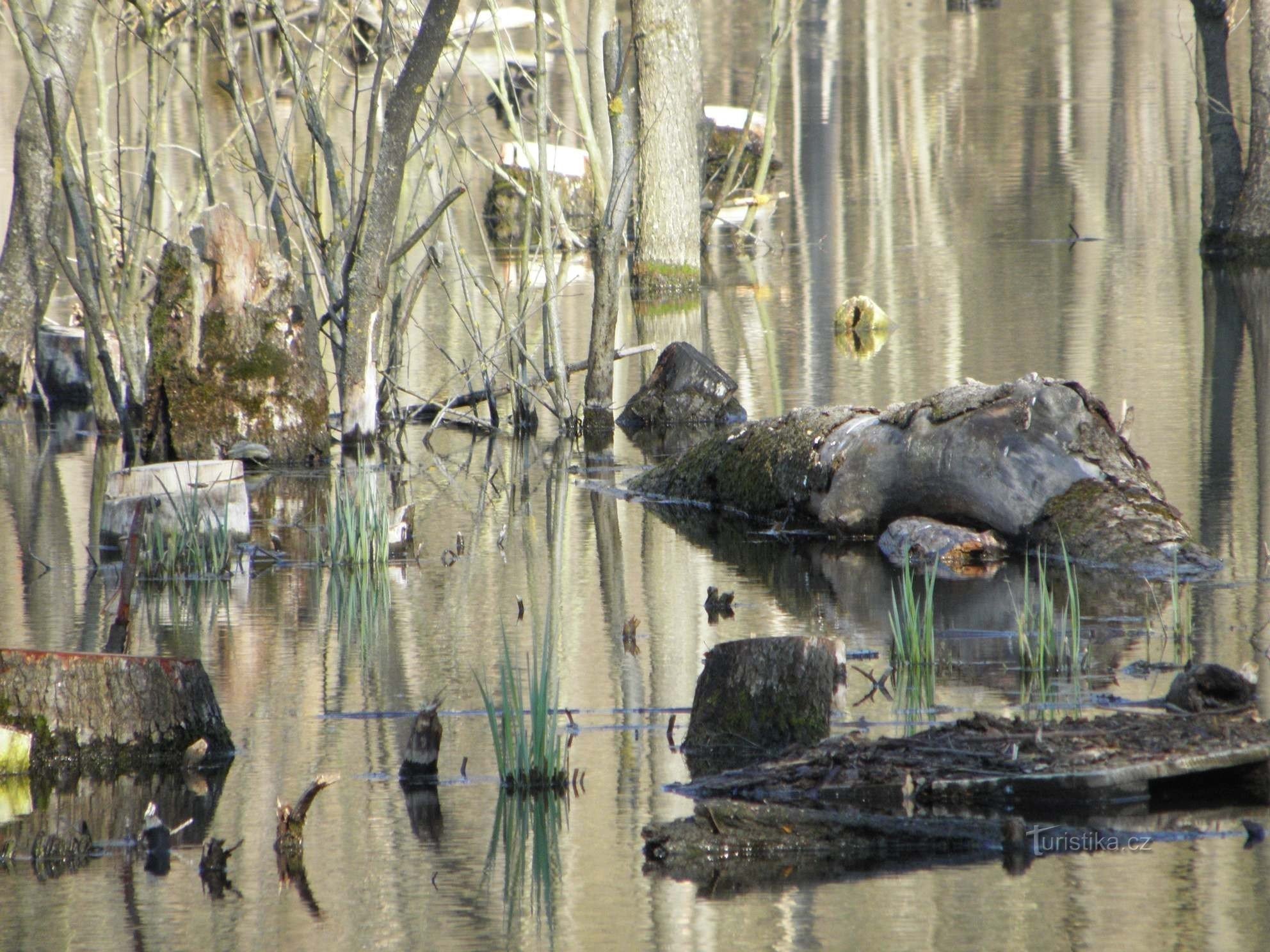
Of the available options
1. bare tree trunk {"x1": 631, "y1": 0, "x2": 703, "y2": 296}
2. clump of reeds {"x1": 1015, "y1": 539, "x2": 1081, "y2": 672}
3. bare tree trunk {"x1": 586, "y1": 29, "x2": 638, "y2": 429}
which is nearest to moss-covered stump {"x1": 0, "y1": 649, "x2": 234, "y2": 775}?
clump of reeds {"x1": 1015, "y1": 539, "x2": 1081, "y2": 672}

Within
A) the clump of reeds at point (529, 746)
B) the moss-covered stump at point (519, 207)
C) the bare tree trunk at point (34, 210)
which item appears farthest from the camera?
the moss-covered stump at point (519, 207)

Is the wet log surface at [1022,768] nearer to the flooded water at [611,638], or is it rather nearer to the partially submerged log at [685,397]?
the flooded water at [611,638]

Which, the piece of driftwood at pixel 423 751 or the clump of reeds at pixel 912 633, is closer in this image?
the piece of driftwood at pixel 423 751

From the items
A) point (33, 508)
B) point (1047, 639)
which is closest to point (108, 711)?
point (1047, 639)

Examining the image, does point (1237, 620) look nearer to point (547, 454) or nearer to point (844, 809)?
point (844, 809)

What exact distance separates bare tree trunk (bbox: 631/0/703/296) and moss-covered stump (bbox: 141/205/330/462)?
6913 mm

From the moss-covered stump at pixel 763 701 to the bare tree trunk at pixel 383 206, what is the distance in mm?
6475

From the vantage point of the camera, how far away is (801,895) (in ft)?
16.7

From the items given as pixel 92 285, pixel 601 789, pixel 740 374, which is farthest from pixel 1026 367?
pixel 601 789

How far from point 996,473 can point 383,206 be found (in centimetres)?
460

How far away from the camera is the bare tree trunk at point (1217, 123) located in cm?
1948

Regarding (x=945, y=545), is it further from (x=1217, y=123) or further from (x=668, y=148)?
(x=1217, y=123)

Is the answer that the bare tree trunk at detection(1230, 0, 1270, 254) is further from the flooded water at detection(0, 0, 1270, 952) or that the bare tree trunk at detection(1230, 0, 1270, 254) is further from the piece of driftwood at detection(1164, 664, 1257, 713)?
the piece of driftwood at detection(1164, 664, 1257, 713)

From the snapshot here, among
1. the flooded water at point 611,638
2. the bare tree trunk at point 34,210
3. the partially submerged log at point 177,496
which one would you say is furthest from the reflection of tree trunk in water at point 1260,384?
the bare tree trunk at point 34,210
